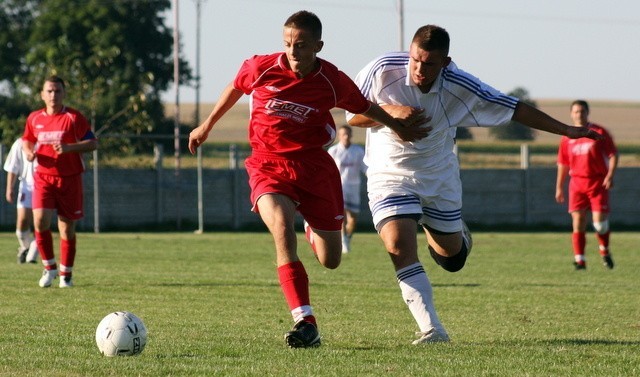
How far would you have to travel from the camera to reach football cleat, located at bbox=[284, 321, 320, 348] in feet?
23.2

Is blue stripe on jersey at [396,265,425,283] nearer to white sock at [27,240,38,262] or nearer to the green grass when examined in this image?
the green grass

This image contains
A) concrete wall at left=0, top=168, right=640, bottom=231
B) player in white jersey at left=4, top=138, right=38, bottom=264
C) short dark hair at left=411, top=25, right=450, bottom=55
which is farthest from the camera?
A: concrete wall at left=0, top=168, right=640, bottom=231

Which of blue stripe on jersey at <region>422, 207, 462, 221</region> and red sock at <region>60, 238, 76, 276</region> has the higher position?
blue stripe on jersey at <region>422, 207, 462, 221</region>

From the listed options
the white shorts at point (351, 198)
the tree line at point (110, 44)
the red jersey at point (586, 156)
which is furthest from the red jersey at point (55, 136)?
the tree line at point (110, 44)

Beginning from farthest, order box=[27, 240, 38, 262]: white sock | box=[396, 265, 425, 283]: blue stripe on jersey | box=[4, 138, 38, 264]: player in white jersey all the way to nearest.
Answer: box=[4, 138, 38, 264]: player in white jersey < box=[27, 240, 38, 262]: white sock < box=[396, 265, 425, 283]: blue stripe on jersey

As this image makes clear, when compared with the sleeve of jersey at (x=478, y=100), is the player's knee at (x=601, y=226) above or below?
below

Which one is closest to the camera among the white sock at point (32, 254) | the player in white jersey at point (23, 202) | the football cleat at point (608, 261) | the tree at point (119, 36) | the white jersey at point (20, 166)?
the football cleat at point (608, 261)

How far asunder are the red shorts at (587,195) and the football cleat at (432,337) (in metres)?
8.86

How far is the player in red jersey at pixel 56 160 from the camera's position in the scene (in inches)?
477

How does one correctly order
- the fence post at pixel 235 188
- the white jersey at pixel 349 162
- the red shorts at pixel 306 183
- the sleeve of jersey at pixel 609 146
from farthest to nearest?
1. the fence post at pixel 235 188
2. the white jersey at pixel 349 162
3. the sleeve of jersey at pixel 609 146
4. the red shorts at pixel 306 183

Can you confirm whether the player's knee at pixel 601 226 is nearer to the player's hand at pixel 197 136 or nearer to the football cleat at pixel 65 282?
the football cleat at pixel 65 282

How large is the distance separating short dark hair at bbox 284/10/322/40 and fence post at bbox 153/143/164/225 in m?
20.1

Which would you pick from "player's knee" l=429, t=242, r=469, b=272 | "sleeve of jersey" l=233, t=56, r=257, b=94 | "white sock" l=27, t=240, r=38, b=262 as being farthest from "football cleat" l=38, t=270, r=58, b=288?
"sleeve of jersey" l=233, t=56, r=257, b=94

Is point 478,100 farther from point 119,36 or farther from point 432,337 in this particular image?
point 119,36
